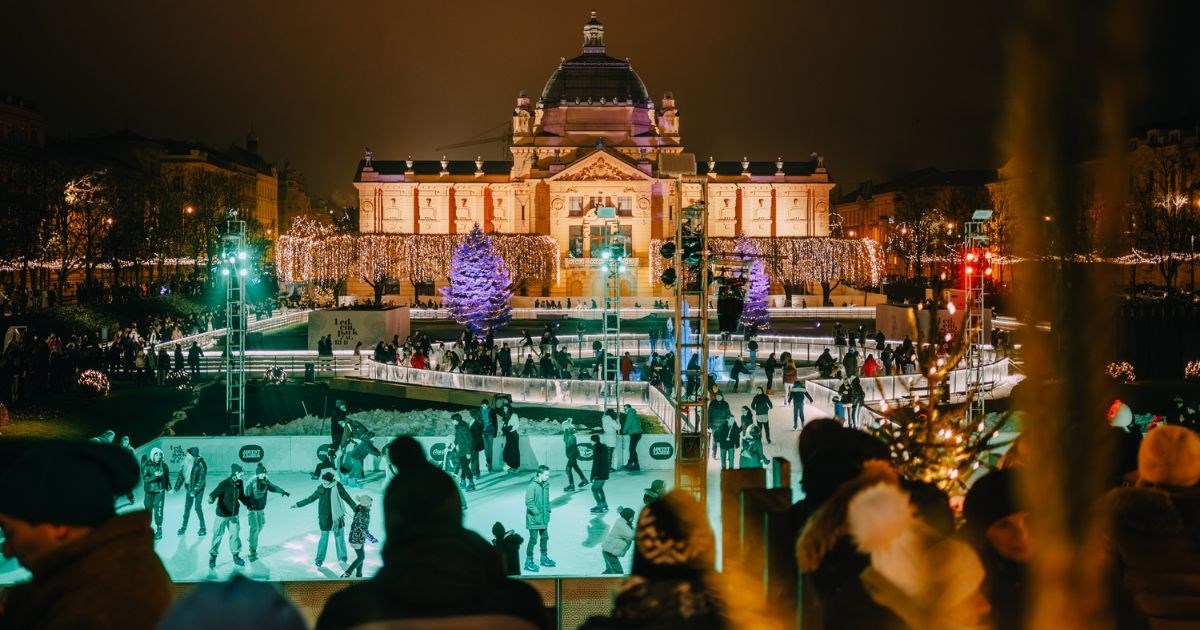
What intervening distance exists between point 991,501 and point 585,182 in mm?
82172

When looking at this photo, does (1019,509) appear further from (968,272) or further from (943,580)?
(968,272)

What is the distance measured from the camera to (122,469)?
3223mm

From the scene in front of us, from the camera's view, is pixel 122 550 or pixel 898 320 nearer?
pixel 122 550

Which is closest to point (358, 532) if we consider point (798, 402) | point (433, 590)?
point (433, 590)

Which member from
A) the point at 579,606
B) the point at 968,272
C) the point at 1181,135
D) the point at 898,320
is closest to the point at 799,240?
the point at 1181,135

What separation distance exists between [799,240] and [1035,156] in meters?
75.0

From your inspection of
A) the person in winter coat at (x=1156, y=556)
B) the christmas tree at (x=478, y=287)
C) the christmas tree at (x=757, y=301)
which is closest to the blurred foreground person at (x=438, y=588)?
the person in winter coat at (x=1156, y=556)

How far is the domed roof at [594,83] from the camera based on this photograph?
101250 mm

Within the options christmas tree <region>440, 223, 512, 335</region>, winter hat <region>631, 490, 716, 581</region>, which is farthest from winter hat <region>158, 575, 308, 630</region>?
christmas tree <region>440, 223, 512, 335</region>

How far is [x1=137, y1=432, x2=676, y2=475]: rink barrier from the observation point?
1770cm

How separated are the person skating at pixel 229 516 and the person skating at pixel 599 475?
195 inches

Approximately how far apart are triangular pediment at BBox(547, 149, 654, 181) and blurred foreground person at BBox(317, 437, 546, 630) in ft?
271

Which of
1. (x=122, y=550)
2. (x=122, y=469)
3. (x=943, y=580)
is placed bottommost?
(x=943, y=580)

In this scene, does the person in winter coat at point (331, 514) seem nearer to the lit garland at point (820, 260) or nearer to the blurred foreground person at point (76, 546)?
the blurred foreground person at point (76, 546)
